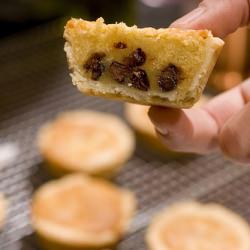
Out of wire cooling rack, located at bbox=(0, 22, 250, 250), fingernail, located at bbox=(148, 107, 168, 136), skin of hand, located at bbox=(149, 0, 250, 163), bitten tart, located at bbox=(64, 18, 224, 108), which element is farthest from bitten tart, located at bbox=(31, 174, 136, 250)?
bitten tart, located at bbox=(64, 18, 224, 108)

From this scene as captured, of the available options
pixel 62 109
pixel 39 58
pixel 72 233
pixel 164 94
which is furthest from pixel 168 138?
pixel 39 58

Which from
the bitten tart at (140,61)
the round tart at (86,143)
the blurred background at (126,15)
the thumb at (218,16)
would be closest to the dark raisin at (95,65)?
the bitten tart at (140,61)

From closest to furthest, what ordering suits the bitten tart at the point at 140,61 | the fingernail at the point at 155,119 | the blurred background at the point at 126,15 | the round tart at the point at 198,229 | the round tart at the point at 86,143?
the bitten tart at the point at 140,61, the fingernail at the point at 155,119, the round tart at the point at 198,229, the round tart at the point at 86,143, the blurred background at the point at 126,15

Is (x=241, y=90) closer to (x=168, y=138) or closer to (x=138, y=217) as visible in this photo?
(x=168, y=138)

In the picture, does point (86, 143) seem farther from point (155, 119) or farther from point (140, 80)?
point (140, 80)

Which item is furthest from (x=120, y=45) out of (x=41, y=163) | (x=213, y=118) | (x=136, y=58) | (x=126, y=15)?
(x=126, y=15)

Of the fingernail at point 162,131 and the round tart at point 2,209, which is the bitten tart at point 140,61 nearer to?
the fingernail at point 162,131
